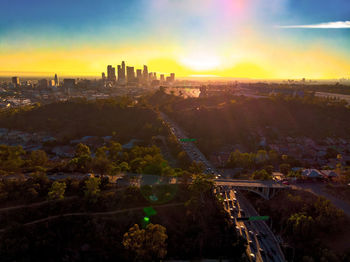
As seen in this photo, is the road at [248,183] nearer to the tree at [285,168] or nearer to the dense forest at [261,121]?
the tree at [285,168]

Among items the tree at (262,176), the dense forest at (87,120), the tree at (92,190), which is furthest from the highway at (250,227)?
the dense forest at (87,120)

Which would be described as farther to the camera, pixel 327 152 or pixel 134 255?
pixel 327 152

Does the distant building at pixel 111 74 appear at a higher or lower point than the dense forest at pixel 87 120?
higher

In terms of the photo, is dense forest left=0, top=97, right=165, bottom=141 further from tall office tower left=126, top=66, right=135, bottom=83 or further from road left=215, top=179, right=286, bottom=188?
tall office tower left=126, top=66, right=135, bottom=83

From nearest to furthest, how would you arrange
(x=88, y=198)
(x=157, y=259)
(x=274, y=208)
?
(x=157, y=259) < (x=88, y=198) < (x=274, y=208)

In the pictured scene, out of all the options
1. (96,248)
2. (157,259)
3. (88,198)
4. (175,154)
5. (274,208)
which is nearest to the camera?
(157,259)

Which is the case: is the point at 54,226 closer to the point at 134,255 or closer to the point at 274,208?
the point at 134,255

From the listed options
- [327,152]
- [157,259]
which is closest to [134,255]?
[157,259]
